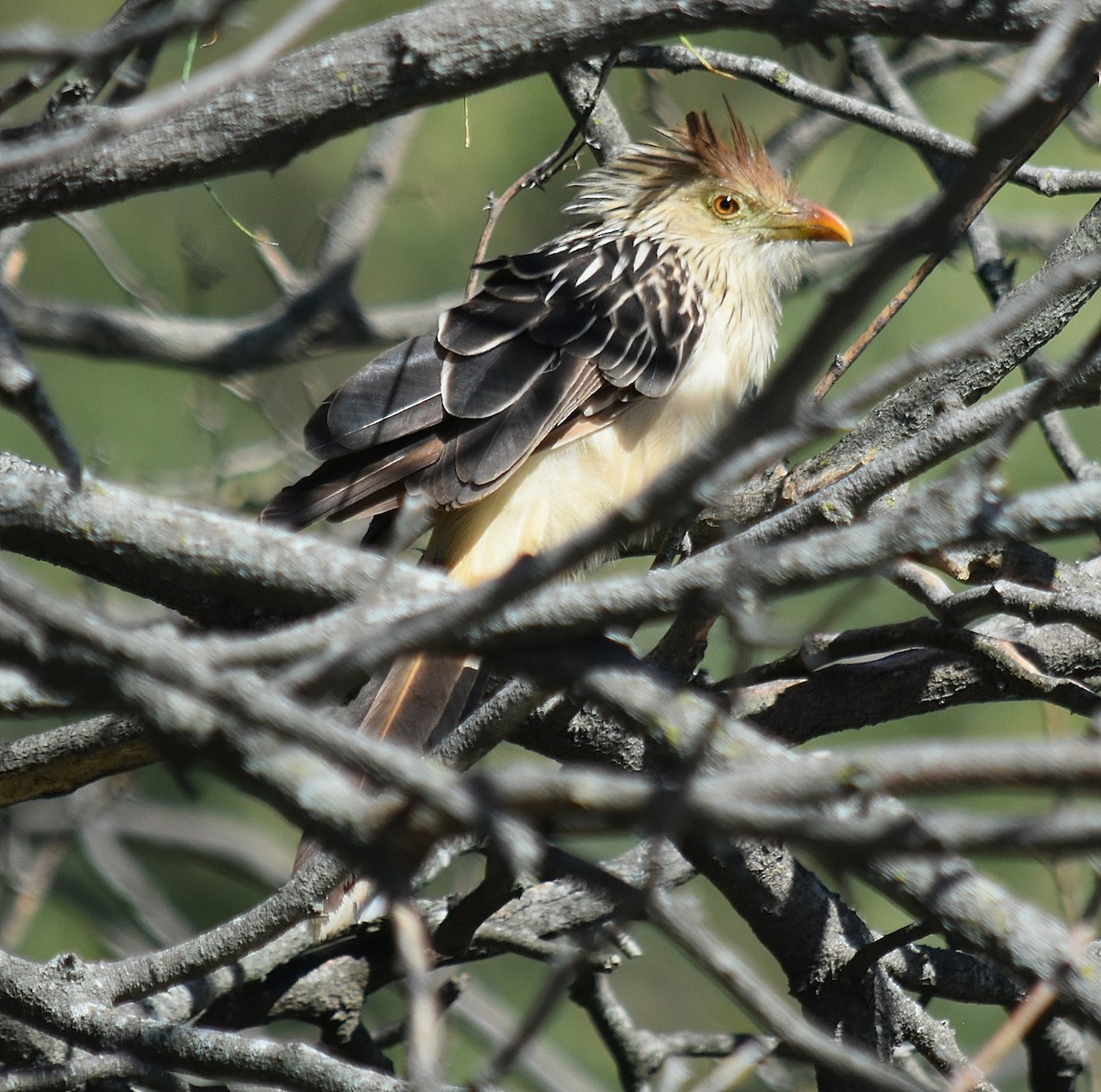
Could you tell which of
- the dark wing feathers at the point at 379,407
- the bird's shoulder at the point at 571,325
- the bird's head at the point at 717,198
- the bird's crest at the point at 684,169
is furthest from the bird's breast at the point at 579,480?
the bird's crest at the point at 684,169

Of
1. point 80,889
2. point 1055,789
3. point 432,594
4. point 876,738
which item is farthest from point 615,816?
point 876,738

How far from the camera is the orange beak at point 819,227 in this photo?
4316mm

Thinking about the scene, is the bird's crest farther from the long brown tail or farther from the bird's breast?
the long brown tail

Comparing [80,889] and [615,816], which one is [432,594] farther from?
[80,889]

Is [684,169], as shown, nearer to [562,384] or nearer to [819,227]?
[819,227]

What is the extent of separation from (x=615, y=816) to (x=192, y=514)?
2.89ft

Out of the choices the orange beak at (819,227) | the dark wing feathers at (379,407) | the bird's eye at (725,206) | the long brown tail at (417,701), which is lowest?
the long brown tail at (417,701)

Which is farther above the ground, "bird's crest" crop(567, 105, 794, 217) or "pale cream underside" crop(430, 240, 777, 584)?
"bird's crest" crop(567, 105, 794, 217)

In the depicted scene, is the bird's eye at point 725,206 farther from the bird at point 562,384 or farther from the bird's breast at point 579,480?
the bird's breast at point 579,480

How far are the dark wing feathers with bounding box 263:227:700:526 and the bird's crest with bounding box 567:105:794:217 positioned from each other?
0.67m

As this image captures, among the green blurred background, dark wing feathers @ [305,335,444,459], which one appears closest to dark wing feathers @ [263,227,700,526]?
dark wing feathers @ [305,335,444,459]

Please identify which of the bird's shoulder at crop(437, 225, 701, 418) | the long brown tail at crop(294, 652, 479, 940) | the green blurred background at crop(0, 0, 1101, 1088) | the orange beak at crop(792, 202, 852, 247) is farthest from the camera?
the green blurred background at crop(0, 0, 1101, 1088)

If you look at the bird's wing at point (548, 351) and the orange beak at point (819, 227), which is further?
the orange beak at point (819, 227)

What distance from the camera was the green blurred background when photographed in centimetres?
527
